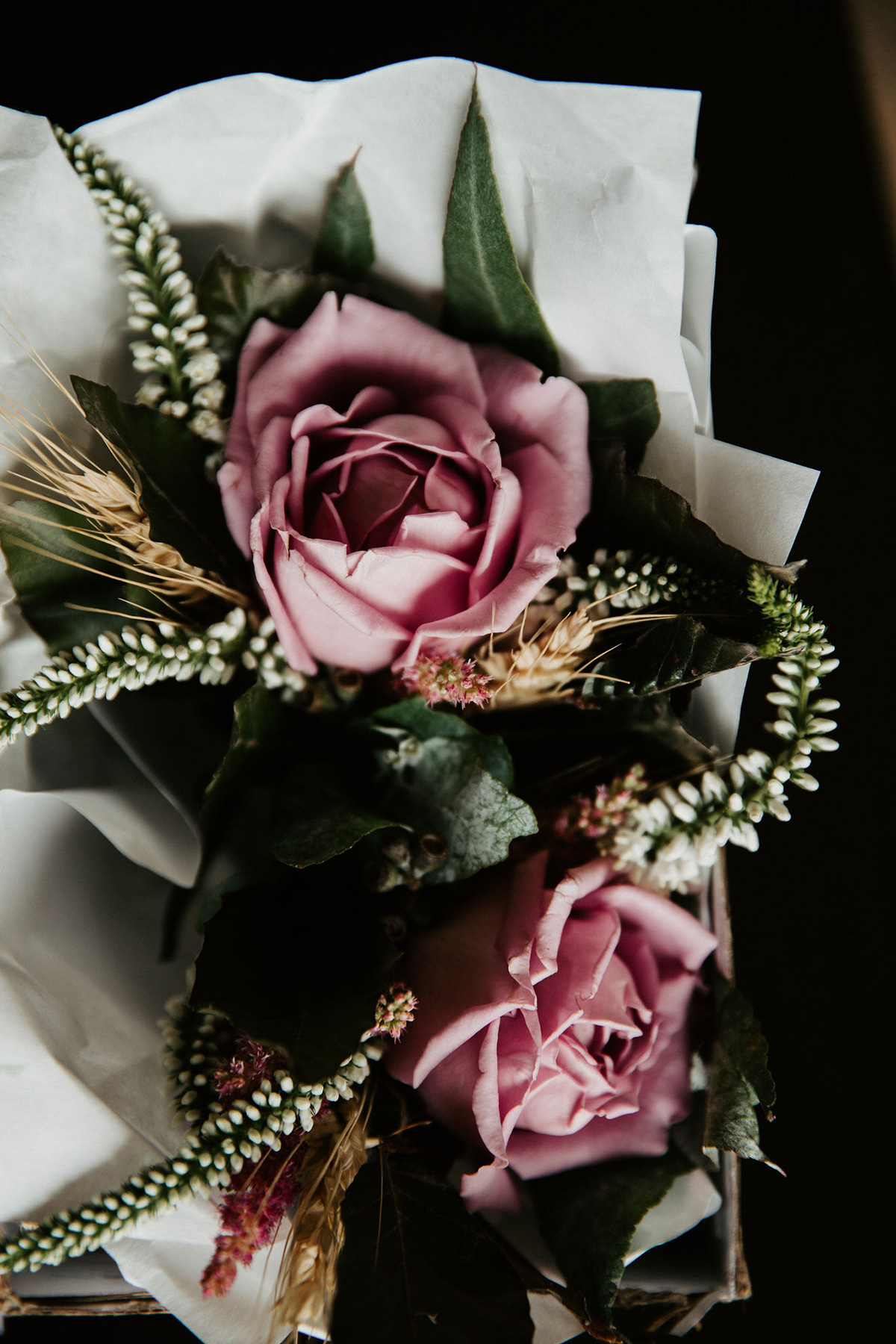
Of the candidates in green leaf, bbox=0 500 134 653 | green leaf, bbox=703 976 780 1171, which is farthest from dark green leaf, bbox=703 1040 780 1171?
green leaf, bbox=0 500 134 653

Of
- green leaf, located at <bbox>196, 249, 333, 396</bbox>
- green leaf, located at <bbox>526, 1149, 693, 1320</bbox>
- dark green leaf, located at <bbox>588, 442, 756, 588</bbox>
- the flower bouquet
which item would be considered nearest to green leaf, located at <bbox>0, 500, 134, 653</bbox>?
the flower bouquet

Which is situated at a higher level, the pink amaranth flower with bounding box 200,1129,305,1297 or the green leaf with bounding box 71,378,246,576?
the green leaf with bounding box 71,378,246,576

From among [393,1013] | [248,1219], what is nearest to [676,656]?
[393,1013]

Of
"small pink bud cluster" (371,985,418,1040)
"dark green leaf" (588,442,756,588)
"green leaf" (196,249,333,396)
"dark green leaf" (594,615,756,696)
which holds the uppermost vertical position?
"green leaf" (196,249,333,396)

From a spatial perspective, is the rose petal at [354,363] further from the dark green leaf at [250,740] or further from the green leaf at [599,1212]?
the green leaf at [599,1212]

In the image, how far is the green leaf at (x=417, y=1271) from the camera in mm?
→ 375

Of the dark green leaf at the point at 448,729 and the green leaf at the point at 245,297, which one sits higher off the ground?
the green leaf at the point at 245,297

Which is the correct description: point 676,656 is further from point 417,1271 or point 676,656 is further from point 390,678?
point 417,1271

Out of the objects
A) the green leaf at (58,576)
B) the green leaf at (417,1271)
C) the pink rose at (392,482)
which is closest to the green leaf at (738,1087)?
Result: the green leaf at (417,1271)

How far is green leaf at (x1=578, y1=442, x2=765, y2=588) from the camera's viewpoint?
38 cm

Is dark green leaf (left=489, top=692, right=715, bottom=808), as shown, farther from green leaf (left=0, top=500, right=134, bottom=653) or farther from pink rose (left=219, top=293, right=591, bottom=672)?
green leaf (left=0, top=500, right=134, bottom=653)

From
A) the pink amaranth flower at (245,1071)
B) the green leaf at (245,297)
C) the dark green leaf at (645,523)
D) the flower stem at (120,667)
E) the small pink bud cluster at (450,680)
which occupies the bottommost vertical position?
the pink amaranth flower at (245,1071)

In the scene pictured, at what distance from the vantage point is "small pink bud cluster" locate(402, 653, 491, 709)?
1.25 ft

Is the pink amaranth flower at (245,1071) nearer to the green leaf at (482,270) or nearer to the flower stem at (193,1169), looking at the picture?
the flower stem at (193,1169)
